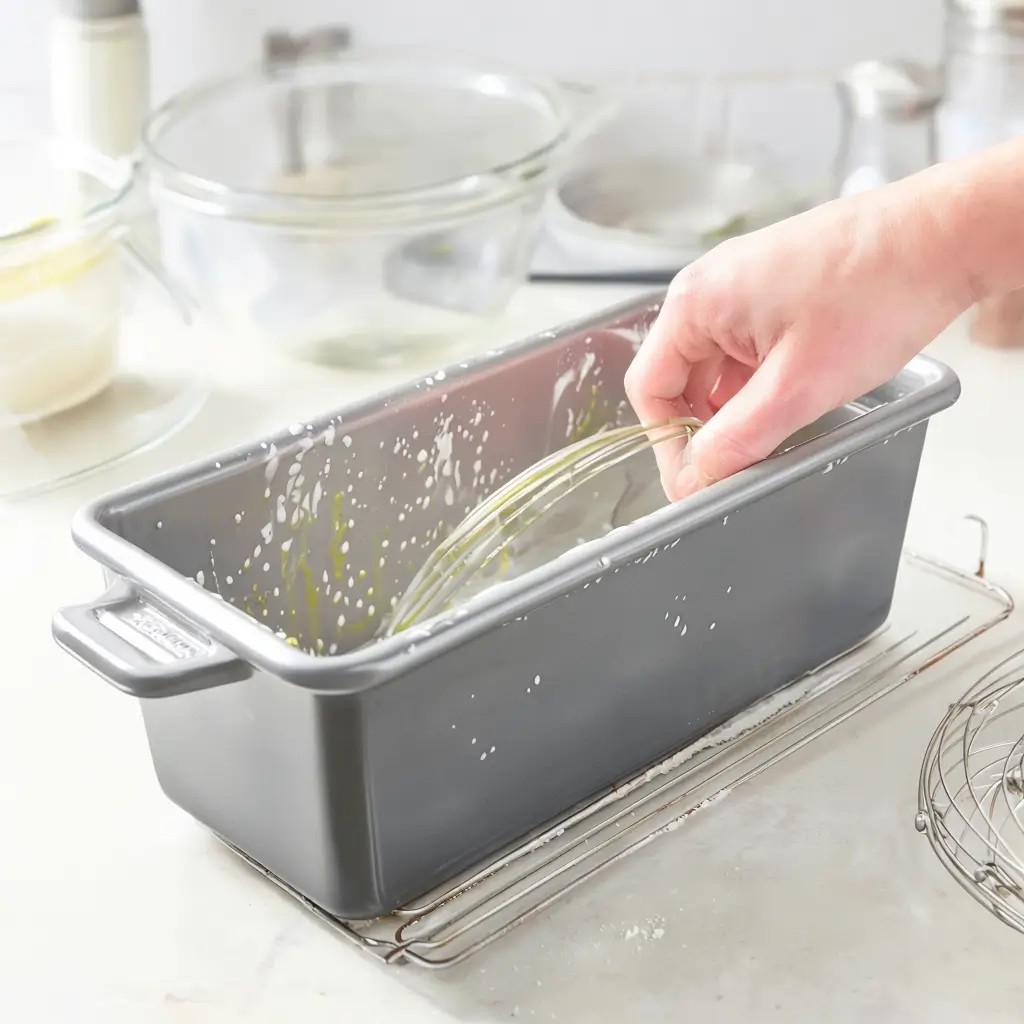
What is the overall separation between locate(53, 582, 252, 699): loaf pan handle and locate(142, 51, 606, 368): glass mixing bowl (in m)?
0.42

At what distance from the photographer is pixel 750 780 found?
0.63 meters

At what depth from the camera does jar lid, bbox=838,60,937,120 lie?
3.54 feet

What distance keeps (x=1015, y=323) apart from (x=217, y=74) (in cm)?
62

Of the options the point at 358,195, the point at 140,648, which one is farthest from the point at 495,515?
the point at 358,195

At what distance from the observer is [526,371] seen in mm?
726

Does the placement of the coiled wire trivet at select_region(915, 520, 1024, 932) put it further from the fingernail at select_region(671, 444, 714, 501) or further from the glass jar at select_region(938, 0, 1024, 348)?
the glass jar at select_region(938, 0, 1024, 348)

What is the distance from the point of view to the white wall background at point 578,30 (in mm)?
1118

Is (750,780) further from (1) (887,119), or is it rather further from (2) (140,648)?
(1) (887,119)

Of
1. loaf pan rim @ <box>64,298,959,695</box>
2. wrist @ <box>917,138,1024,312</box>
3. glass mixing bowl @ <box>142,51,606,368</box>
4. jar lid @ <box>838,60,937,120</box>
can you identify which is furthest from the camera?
jar lid @ <box>838,60,937,120</box>

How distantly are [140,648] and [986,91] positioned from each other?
78 centimetres

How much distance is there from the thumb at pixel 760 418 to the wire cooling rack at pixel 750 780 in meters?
0.13

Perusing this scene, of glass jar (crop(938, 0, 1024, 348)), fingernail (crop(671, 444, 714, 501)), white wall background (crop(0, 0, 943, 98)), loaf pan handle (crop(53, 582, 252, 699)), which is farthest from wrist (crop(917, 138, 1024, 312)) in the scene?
white wall background (crop(0, 0, 943, 98))

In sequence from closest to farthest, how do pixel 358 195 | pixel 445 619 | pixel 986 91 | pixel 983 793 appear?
pixel 445 619 → pixel 983 793 → pixel 358 195 → pixel 986 91

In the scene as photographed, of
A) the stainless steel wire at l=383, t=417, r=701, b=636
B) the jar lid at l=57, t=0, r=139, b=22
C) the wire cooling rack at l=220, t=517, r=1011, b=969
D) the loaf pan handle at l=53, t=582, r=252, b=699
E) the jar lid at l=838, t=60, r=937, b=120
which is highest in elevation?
the jar lid at l=57, t=0, r=139, b=22
